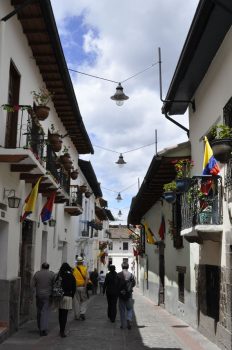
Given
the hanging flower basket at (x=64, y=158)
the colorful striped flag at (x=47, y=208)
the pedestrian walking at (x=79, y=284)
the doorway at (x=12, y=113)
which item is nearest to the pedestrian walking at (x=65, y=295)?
the colorful striped flag at (x=47, y=208)

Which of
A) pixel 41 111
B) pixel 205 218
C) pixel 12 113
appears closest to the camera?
pixel 205 218

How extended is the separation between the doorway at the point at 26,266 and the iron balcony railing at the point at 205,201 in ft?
14.8

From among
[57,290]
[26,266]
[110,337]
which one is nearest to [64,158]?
[26,266]

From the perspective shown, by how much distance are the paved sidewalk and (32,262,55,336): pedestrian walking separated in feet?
0.87

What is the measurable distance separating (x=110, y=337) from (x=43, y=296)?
178 cm

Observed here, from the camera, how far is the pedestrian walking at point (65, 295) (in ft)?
35.1

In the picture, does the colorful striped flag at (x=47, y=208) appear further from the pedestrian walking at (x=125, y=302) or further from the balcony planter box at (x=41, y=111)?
the balcony planter box at (x=41, y=111)

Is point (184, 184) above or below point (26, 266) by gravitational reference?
above

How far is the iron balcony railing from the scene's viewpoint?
9.31 meters

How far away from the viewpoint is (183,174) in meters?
11.6

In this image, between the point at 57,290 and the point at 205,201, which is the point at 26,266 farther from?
the point at 205,201

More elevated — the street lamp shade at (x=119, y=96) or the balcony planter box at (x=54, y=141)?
the street lamp shade at (x=119, y=96)

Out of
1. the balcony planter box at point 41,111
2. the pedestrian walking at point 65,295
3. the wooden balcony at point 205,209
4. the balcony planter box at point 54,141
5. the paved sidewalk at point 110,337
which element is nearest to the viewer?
the wooden balcony at point 205,209

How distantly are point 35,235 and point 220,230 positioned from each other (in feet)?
18.9
